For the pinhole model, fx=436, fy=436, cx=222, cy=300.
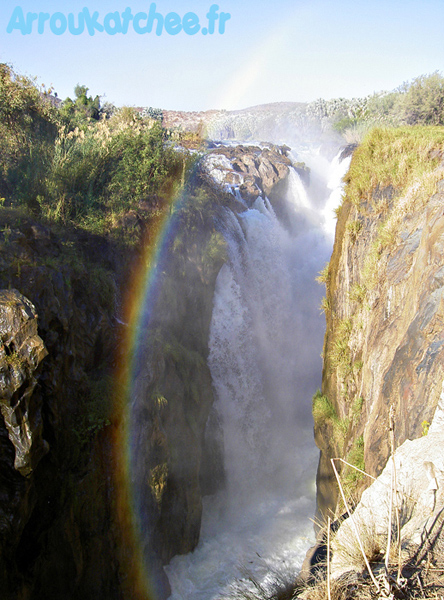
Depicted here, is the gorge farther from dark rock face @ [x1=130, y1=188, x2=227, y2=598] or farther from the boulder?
the boulder

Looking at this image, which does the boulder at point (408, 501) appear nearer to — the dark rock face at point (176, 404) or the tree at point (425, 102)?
the dark rock face at point (176, 404)

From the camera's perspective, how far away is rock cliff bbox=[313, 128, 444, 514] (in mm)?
4699

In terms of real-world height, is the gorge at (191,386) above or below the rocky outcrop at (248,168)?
below

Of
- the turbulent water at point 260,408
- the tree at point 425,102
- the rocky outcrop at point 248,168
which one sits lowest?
the turbulent water at point 260,408

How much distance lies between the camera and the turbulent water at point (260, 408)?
895cm

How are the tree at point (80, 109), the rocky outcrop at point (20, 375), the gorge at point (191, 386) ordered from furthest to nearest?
the tree at point (80, 109) < the gorge at point (191, 386) < the rocky outcrop at point (20, 375)

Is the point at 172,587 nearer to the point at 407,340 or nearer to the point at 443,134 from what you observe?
the point at 407,340

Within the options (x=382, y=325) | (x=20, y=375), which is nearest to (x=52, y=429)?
(x=20, y=375)

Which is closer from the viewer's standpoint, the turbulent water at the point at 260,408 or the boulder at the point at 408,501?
the boulder at the point at 408,501

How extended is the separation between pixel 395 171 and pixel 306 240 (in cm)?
1283

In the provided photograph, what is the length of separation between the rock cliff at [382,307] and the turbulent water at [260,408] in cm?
178

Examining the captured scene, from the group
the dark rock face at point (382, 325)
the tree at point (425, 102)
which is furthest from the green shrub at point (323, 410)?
the tree at point (425, 102)

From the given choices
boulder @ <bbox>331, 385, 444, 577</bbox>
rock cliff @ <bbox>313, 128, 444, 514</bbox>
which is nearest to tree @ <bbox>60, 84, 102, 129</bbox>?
rock cliff @ <bbox>313, 128, 444, 514</bbox>

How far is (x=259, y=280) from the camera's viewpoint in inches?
585
